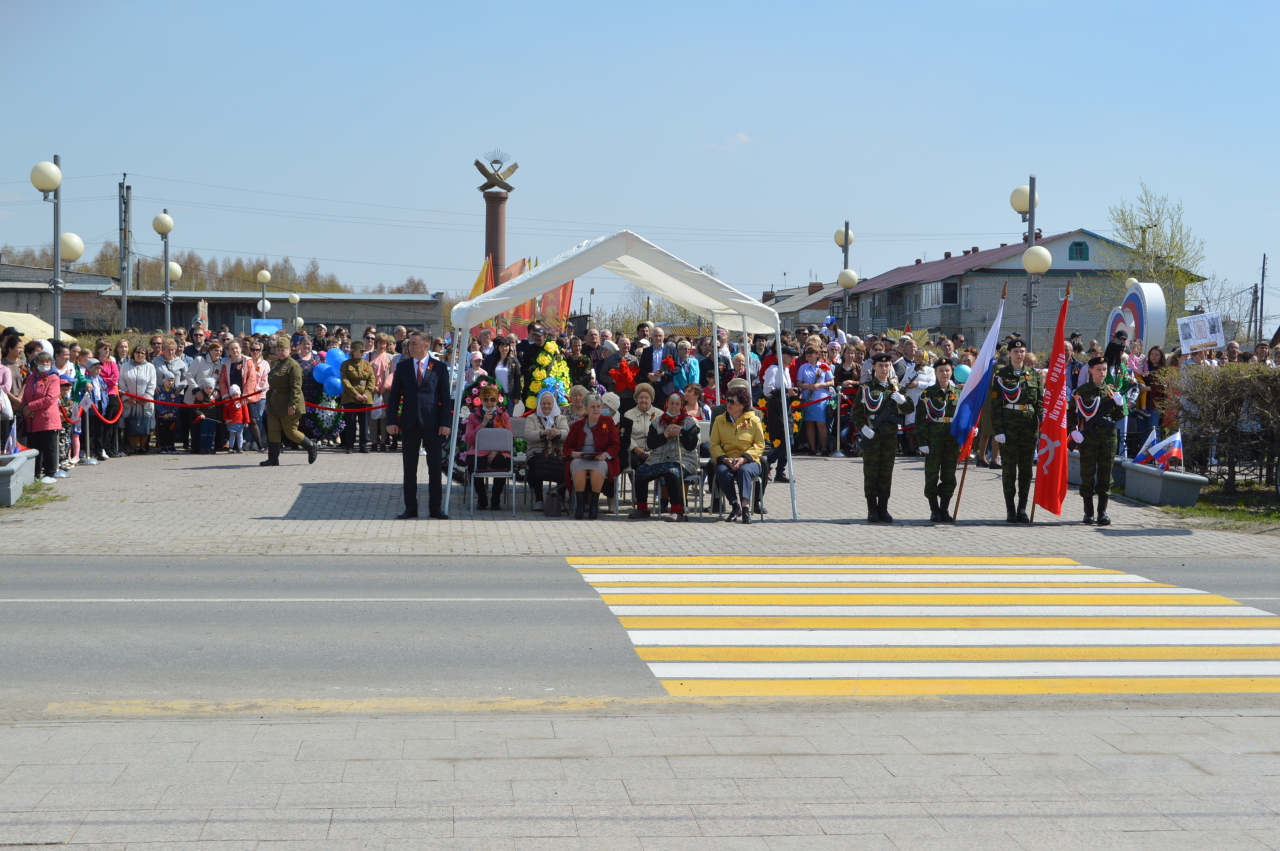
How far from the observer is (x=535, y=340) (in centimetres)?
1797

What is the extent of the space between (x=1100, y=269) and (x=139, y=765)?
7006 cm

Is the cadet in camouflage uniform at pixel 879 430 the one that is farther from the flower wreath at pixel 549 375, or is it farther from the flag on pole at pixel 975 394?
the flower wreath at pixel 549 375

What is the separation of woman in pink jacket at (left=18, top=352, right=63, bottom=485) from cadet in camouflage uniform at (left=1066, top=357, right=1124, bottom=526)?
13522 millimetres

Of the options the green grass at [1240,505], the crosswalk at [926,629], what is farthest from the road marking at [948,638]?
the green grass at [1240,505]

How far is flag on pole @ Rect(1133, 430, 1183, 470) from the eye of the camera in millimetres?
16734

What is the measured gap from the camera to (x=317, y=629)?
27.2ft

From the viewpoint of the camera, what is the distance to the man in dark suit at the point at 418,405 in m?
14.4

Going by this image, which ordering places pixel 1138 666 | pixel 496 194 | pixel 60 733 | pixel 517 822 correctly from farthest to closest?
pixel 496 194 < pixel 1138 666 < pixel 60 733 < pixel 517 822

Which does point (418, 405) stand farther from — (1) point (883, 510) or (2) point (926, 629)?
(2) point (926, 629)

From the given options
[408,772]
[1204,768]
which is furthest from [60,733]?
[1204,768]

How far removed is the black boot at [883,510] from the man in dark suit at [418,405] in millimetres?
5377

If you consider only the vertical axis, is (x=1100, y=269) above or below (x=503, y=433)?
above

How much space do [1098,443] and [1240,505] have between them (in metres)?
3.13

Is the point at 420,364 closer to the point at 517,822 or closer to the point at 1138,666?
the point at 1138,666
